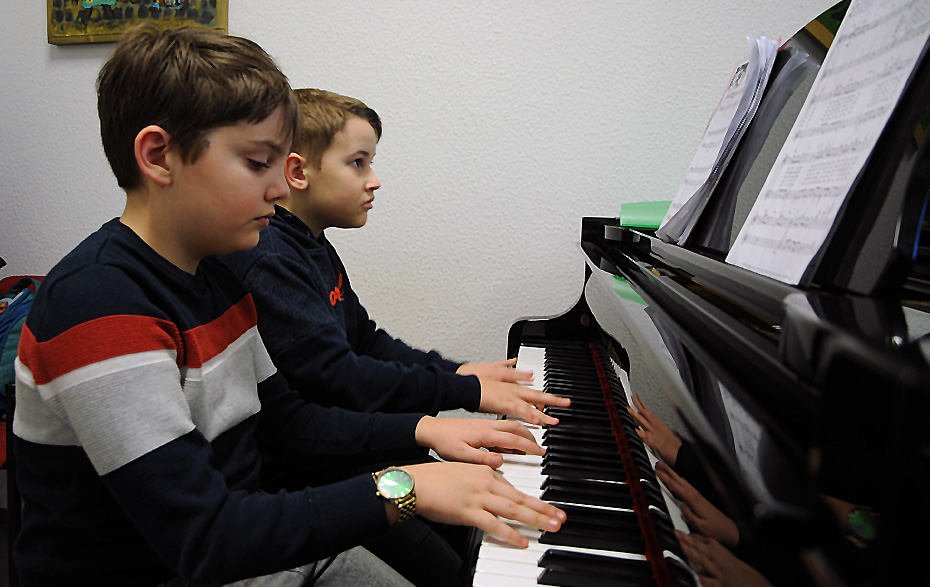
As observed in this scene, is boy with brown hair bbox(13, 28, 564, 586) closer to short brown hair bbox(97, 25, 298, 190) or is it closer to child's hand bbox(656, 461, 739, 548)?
short brown hair bbox(97, 25, 298, 190)

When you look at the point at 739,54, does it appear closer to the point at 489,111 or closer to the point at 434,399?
the point at 489,111

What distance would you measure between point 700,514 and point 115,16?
7.80ft

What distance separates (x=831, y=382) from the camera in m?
0.30

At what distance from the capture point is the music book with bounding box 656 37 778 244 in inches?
40.3

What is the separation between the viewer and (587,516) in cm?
65

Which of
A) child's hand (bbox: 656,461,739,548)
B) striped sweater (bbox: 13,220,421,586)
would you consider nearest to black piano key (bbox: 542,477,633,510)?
child's hand (bbox: 656,461,739,548)

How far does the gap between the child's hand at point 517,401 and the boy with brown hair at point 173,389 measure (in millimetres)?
108

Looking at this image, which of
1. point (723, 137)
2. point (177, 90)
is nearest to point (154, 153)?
point (177, 90)

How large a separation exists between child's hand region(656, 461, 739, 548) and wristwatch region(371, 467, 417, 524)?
285mm

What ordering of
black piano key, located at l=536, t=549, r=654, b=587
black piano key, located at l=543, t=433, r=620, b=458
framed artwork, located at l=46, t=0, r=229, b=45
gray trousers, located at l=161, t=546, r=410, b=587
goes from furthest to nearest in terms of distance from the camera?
framed artwork, located at l=46, t=0, r=229, b=45, gray trousers, located at l=161, t=546, r=410, b=587, black piano key, located at l=543, t=433, r=620, b=458, black piano key, located at l=536, t=549, r=654, b=587

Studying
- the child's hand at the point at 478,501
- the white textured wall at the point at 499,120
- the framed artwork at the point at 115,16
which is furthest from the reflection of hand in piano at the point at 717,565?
the framed artwork at the point at 115,16

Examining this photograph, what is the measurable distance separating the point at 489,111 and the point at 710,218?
3.03 ft

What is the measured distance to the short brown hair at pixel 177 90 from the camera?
2.34 ft

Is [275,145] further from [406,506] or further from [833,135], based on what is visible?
[833,135]
